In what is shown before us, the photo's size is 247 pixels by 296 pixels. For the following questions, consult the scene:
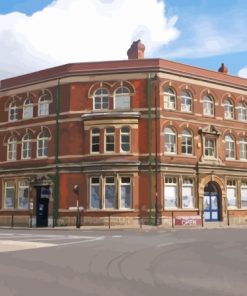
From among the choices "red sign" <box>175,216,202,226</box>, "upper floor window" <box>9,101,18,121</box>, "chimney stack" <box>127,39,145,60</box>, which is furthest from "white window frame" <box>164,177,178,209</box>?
"upper floor window" <box>9,101,18,121</box>

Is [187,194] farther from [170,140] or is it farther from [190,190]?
[170,140]

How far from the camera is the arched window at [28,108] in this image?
39.2 m

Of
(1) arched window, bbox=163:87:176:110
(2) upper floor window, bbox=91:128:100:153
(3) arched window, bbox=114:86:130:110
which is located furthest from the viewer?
(1) arched window, bbox=163:87:176:110

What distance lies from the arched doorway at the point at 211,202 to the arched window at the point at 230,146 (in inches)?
118

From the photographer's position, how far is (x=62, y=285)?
9203 mm

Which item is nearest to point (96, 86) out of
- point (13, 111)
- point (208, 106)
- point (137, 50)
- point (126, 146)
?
point (126, 146)

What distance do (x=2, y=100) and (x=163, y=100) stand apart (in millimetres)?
14591

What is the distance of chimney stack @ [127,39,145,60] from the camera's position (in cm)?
4091

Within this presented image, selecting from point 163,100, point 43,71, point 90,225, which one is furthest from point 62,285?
point 43,71

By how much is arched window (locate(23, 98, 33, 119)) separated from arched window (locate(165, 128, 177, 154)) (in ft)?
37.8

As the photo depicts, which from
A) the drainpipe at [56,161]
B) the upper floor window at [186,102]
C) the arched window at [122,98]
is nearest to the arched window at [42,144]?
the drainpipe at [56,161]

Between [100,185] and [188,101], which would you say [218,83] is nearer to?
[188,101]

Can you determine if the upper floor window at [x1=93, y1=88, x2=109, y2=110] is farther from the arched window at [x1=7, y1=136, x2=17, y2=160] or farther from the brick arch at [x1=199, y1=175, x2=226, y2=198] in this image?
the brick arch at [x1=199, y1=175, x2=226, y2=198]

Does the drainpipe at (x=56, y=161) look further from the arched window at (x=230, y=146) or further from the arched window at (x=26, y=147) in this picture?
the arched window at (x=230, y=146)
